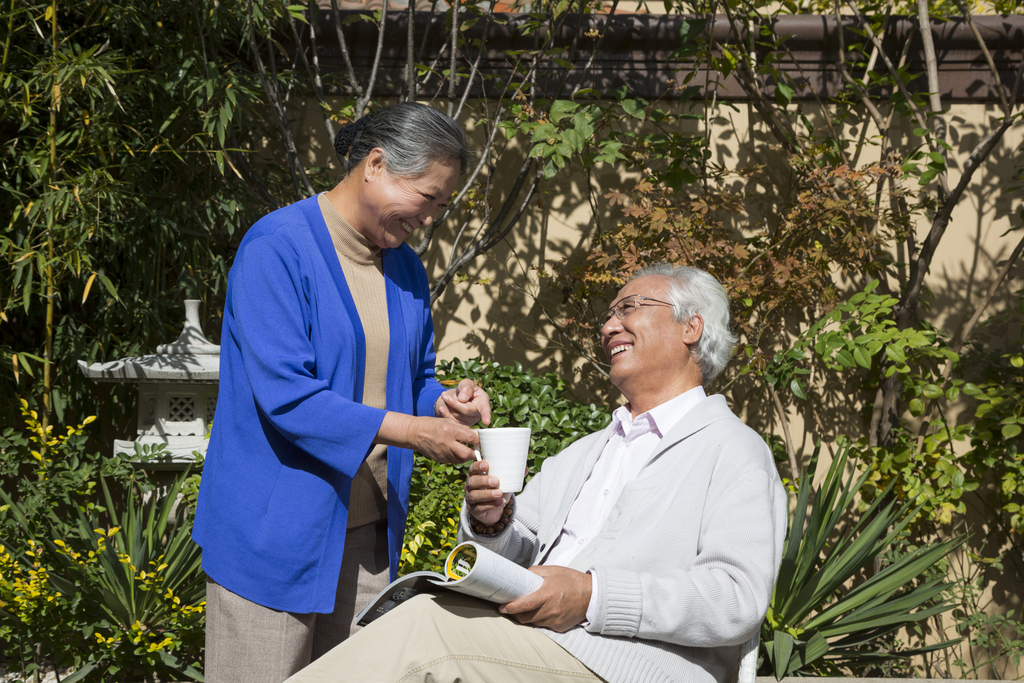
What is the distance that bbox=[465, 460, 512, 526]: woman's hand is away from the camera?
1627 mm

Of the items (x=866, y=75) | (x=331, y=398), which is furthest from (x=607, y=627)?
(x=866, y=75)

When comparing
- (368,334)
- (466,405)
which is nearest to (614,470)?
(466,405)

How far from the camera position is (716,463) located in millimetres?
1708

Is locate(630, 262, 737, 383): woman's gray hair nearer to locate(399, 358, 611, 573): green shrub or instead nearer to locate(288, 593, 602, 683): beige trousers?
locate(288, 593, 602, 683): beige trousers

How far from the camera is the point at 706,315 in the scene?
2035 mm

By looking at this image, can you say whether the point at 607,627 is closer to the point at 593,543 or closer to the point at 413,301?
the point at 593,543

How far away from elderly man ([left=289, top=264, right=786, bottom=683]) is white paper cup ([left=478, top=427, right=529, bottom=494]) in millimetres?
45

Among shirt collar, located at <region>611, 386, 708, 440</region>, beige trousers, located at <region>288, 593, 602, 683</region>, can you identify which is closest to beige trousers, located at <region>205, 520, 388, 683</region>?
beige trousers, located at <region>288, 593, 602, 683</region>

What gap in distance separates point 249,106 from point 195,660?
7.68 ft

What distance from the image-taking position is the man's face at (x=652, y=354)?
78.7 inches

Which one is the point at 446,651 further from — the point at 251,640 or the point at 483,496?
the point at 251,640

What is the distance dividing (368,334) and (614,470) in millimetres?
678

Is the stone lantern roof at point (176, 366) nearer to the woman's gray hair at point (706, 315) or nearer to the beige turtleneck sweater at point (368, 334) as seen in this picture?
the beige turtleneck sweater at point (368, 334)

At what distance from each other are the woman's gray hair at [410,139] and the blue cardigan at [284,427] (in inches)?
9.1
